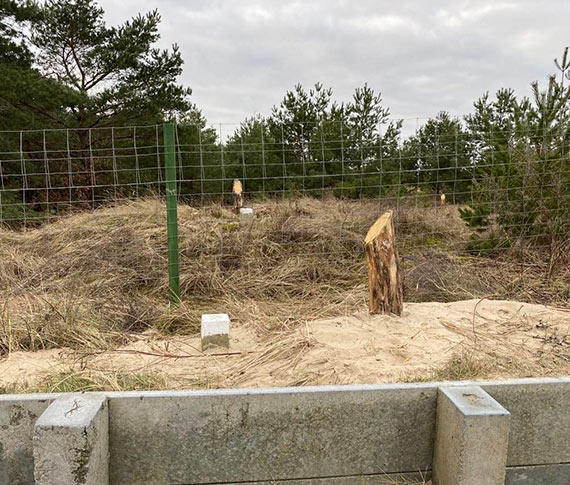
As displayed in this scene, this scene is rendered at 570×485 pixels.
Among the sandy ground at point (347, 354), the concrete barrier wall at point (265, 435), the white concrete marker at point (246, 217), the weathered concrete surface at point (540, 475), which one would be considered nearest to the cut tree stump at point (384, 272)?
the sandy ground at point (347, 354)

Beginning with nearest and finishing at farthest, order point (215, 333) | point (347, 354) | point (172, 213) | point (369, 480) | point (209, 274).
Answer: point (369, 480), point (347, 354), point (215, 333), point (172, 213), point (209, 274)

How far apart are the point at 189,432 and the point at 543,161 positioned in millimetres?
5168

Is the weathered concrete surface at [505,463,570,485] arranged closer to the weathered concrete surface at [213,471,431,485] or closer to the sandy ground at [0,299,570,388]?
the weathered concrete surface at [213,471,431,485]

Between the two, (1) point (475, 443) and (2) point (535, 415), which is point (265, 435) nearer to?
(1) point (475, 443)

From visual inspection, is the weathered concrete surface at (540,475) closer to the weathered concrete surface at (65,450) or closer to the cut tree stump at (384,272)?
the cut tree stump at (384,272)

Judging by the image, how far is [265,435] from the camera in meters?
2.24

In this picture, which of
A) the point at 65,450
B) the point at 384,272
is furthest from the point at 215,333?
the point at 65,450

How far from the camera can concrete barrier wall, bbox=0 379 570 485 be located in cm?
220

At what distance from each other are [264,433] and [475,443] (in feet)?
3.09

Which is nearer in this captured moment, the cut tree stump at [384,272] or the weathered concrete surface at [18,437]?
the weathered concrete surface at [18,437]

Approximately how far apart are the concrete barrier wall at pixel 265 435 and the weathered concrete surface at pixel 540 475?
0.01 meters

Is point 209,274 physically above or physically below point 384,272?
below

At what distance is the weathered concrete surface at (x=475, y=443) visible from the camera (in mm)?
2055

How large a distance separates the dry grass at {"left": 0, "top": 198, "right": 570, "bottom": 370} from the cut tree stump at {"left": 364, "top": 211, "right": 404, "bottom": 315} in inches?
22.2
